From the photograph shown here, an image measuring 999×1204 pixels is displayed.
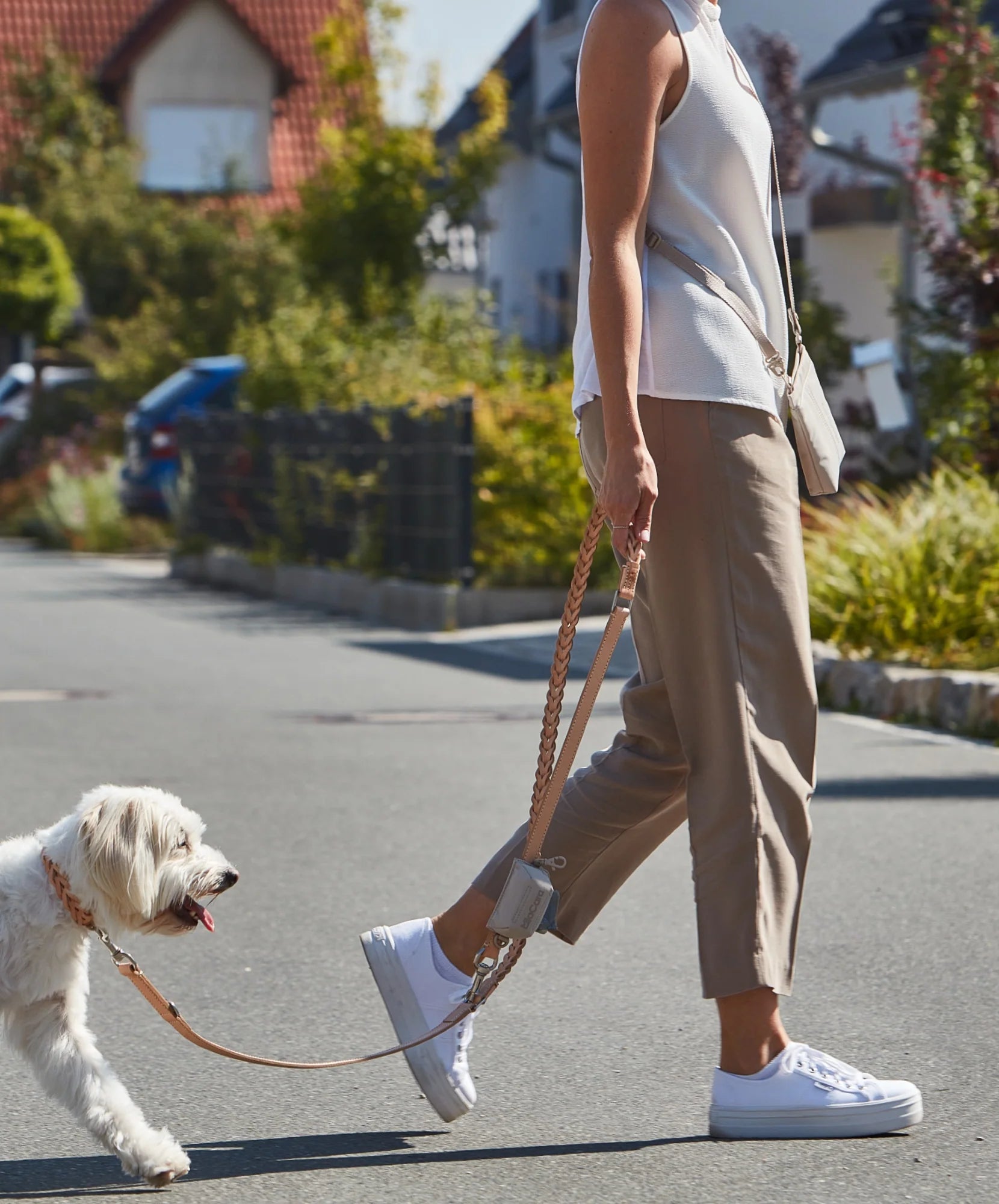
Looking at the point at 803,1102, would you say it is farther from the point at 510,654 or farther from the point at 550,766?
the point at 510,654

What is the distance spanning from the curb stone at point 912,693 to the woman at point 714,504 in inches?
215

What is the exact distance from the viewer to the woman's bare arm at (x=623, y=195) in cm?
355

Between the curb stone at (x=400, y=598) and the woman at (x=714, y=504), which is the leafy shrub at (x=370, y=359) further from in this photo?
the woman at (x=714, y=504)

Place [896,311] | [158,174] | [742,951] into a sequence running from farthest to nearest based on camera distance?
[158,174], [896,311], [742,951]

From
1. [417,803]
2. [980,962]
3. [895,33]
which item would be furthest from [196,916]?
[895,33]

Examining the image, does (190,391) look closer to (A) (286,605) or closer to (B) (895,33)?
(A) (286,605)

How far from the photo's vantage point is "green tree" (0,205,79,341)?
3194 centimetres

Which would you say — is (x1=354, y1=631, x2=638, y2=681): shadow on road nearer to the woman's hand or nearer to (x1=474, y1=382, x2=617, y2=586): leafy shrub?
(x1=474, y1=382, x2=617, y2=586): leafy shrub

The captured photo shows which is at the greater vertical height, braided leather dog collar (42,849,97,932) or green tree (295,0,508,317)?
green tree (295,0,508,317)

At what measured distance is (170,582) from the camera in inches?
778

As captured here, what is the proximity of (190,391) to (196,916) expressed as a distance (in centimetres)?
1991

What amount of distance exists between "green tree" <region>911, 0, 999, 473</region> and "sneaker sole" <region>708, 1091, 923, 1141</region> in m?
8.83

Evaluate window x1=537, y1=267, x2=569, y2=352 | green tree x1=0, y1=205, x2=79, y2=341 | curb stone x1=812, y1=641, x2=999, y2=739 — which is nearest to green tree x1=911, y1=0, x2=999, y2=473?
curb stone x1=812, y1=641, x2=999, y2=739

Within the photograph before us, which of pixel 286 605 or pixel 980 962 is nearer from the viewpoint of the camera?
pixel 980 962
